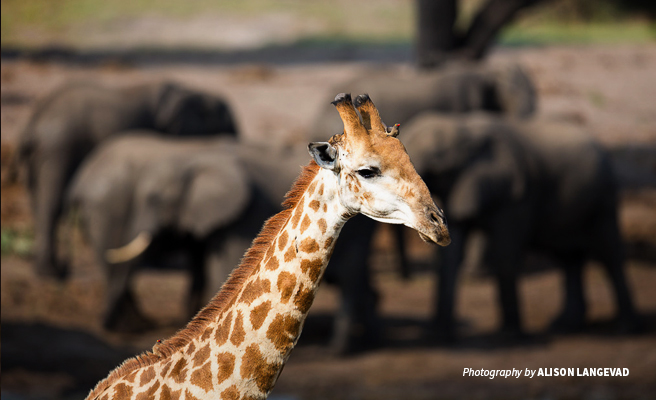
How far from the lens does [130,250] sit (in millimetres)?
7938

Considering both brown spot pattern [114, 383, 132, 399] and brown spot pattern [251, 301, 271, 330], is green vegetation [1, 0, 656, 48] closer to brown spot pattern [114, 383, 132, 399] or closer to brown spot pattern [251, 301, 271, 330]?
brown spot pattern [114, 383, 132, 399]

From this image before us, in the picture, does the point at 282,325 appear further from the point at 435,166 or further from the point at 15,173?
the point at 15,173

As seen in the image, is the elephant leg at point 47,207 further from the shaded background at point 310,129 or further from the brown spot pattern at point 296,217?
the brown spot pattern at point 296,217

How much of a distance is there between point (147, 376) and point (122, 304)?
525cm

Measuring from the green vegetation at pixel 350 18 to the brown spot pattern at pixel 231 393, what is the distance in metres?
24.6

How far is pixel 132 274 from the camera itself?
823cm

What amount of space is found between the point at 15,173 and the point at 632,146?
1185 centimetres

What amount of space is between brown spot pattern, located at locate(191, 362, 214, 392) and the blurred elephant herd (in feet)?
14.0

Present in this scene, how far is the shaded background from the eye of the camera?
7.76 m

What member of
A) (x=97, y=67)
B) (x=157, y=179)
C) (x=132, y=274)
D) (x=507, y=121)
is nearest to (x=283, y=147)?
(x=157, y=179)

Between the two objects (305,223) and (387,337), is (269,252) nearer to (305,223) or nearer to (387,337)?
(305,223)

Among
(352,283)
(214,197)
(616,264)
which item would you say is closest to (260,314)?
(214,197)

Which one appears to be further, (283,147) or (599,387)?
(283,147)

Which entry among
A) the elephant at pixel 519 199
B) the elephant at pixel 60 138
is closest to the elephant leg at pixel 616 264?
the elephant at pixel 519 199
